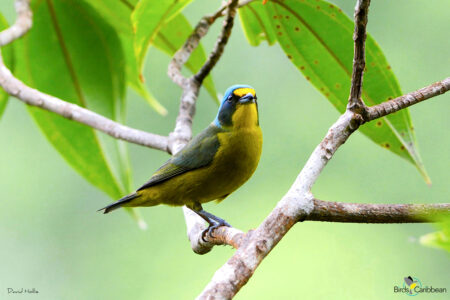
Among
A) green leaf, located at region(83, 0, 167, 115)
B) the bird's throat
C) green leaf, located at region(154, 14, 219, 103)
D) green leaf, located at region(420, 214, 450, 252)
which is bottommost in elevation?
green leaf, located at region(420, 214, 450, 252)

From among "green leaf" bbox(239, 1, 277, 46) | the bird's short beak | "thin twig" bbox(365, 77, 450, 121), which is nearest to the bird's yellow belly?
the bird's short beak

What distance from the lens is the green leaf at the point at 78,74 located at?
9.58 feet

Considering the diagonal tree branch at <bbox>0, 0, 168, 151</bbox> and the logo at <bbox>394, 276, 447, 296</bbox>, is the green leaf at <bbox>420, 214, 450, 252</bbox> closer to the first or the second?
the logo at <bbox>394, 276, 447, 296</bbox>

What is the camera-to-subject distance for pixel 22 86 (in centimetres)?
240

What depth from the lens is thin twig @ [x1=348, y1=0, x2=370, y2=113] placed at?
1354 mm

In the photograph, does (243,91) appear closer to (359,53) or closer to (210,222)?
(210,222)

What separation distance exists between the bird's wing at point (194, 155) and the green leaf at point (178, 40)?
0.58m

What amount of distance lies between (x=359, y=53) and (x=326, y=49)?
2.95 feet

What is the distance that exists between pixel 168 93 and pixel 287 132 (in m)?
1.17

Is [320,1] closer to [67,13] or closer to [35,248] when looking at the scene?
[67,13]

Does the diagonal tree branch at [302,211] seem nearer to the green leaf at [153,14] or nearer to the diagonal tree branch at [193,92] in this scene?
the diagonal tree branch at [193,92]

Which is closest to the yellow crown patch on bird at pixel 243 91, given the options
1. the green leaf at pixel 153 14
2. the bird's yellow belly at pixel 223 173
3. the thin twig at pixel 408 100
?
the bird's yellow belly at pixel 223 173

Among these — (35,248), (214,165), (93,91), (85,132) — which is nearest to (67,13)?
(93,91)

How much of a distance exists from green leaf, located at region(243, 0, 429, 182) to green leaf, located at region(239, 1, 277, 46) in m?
0.30
